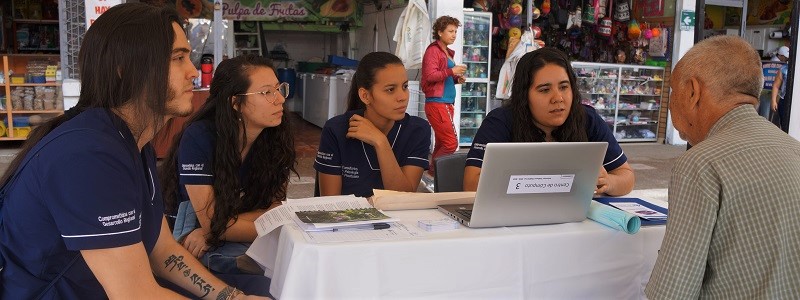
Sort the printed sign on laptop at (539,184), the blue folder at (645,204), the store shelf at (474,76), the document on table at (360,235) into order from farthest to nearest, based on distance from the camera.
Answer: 1. the store shelf at (474,76)
2. the blue folder at (645,204)
3. the printed sign on laptop at (539,184)
4. the document on table at (360,235)

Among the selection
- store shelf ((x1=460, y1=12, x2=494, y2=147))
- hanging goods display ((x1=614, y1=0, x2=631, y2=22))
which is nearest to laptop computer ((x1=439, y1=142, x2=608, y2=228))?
store shelf ((x1=460, y1=12, x2=494, y2=147))

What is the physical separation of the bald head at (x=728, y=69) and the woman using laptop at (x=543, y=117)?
106 cm

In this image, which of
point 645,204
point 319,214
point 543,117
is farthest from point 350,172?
point 645,204

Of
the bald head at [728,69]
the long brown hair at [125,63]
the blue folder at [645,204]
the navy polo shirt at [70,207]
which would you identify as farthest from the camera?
the blue folder at [645,204]

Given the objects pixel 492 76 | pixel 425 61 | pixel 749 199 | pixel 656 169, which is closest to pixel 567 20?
pixel 492 76

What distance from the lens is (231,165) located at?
2.46 meters

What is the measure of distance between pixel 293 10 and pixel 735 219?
11.2 m

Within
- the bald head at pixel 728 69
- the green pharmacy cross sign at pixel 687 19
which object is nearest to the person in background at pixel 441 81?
the green pharmacy cross sign at pixel 687 19

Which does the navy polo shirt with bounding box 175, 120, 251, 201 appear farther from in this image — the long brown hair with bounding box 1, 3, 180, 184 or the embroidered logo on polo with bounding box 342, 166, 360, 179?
the long brown hair with bounding box 1, 3, 180, 184

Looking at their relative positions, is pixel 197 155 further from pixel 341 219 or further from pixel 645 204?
pixel 645 204

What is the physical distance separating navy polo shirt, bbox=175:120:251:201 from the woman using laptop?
100cm

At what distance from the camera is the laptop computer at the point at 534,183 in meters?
1.82

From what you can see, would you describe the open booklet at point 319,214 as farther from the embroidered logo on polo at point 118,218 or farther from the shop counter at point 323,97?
the shop counter at point 323,97

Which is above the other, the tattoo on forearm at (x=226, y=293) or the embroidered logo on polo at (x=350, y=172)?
the embroidered logo on polo at (x=350, y=172)
